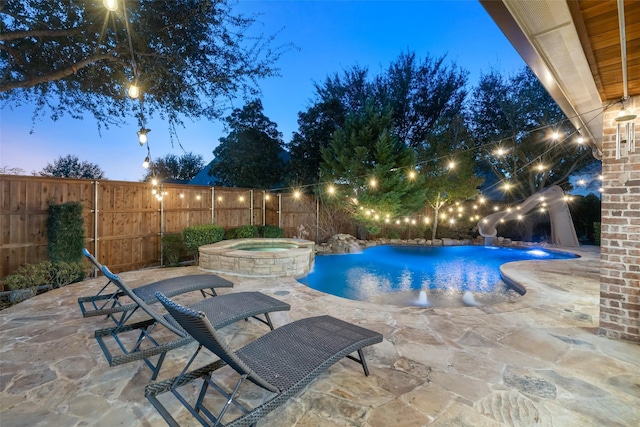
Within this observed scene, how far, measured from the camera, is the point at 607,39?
2197 millimetres

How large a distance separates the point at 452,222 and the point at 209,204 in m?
10.3

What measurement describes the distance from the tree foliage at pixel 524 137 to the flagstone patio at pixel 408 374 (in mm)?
12531

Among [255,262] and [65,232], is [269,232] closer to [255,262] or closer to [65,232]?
[255,262]

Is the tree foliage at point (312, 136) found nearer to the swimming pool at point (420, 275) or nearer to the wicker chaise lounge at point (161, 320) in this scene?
the swimming pool at point (420, 275)

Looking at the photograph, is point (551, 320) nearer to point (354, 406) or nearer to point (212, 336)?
point (354, 406)

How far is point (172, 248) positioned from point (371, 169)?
24.9 ft

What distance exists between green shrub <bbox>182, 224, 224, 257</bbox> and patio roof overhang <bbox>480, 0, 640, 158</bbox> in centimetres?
778

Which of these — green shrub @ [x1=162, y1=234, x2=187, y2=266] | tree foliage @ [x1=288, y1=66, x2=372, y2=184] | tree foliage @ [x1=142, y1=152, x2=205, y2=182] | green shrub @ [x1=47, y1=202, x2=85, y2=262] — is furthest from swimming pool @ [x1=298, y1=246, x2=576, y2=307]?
tree foliage @ [x1=142, y1=152, x2=205, y2=182]

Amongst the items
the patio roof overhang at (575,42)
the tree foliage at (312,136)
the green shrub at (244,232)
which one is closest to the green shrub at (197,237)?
the green shrub at (244,232)

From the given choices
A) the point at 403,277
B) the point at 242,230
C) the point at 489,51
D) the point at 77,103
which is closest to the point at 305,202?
the point at 242,230

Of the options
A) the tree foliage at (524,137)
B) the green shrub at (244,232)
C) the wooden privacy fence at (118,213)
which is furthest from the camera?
the tree foliage at (524,137)

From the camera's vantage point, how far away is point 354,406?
2143 mm

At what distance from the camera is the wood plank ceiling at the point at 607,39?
186 centimetres

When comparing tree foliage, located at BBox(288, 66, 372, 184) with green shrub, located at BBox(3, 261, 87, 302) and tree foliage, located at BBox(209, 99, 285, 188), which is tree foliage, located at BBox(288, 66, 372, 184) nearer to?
tree foliage, located at BBox(209, 99, 285, 188)
